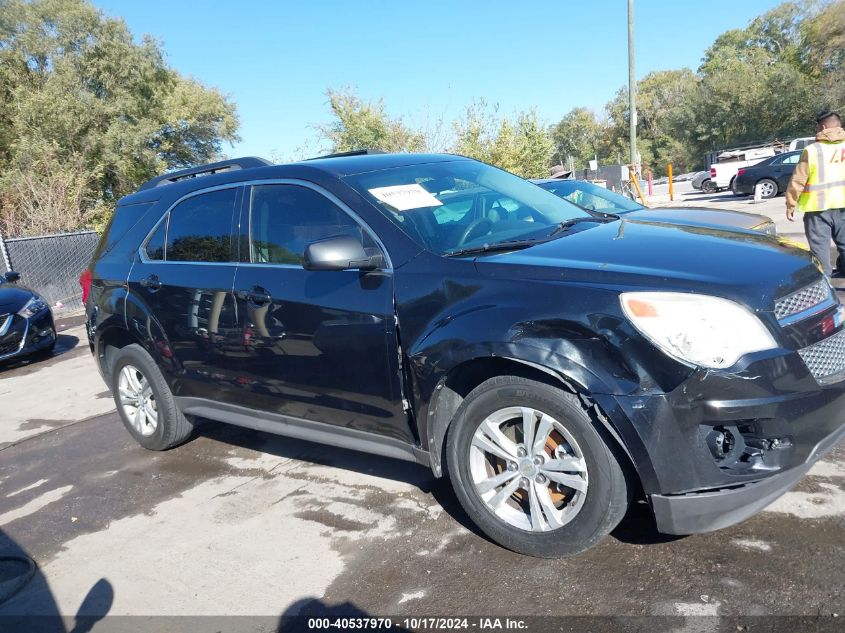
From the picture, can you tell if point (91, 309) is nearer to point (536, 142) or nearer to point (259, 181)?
point (259, 181)

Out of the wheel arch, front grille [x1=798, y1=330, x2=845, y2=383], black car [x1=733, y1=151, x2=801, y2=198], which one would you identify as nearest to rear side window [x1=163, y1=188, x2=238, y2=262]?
the wheel arch

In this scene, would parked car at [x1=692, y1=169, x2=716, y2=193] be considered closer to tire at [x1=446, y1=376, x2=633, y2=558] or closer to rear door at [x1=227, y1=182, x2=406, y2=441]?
rear door at [x1=227, y1=182, x2=406, y2=441]

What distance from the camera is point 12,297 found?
9133 millimetres

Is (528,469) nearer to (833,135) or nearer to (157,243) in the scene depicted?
(157,243)

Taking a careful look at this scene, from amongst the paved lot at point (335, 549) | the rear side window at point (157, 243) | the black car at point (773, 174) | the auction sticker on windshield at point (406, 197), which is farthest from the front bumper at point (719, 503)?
the black car at point (773, 174)

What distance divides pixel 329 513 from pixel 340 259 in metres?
1.47

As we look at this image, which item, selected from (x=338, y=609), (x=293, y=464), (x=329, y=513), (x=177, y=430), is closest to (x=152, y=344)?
(x=177, y=430)

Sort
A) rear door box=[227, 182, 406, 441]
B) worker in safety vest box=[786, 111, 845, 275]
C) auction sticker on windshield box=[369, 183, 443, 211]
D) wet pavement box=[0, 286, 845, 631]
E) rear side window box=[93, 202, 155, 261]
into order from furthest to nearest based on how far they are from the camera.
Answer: worker in safety vest box=[786, 111, 845, 275], rear side window box=[93, 202, 155, 261], auction sticker on windshield box=[369, 183, 443, 211], rear door box=[227, 182, 406, 441], wet pavement box=[0, 286, 845, 631]

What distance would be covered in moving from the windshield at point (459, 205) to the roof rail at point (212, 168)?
1.04 metres

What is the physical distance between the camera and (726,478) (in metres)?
2.56

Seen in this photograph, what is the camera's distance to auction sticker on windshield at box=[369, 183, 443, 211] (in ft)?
11.7

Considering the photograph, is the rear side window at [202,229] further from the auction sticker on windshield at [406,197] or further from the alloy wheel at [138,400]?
the auction sticker on windshield at [406,197]

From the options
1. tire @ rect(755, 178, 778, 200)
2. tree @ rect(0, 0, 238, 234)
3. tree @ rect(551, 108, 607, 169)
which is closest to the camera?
tire @ rect(755, 178, 778, 200)

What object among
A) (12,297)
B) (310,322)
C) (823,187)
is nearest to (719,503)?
(310,322)
